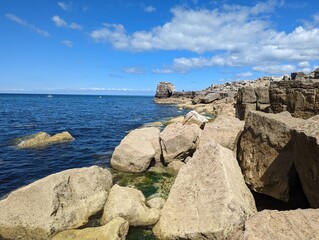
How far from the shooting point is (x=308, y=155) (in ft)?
19.7

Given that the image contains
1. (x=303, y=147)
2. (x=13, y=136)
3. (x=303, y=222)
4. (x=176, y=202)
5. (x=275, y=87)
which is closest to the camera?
(x=303, y=222)

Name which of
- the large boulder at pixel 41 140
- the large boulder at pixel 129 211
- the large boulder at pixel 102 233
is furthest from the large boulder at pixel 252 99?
the large boulder at pixel 41 140

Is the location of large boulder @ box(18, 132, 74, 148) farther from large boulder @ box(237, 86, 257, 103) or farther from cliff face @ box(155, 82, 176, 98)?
cliff face @ box(155, 82, 176, 98)

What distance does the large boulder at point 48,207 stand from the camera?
24.6 ft

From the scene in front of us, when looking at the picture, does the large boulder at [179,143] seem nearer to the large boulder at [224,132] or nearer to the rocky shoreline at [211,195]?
the large boulder at [224,132]

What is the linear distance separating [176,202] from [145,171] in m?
5.73

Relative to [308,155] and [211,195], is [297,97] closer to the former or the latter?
[308,155]

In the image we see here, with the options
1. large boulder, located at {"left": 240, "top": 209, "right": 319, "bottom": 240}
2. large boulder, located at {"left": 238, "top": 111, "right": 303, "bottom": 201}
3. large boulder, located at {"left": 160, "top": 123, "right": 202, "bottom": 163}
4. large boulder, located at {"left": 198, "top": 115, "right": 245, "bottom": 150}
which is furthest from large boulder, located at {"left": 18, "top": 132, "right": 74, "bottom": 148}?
large boulder, located at {"left": 240, "top": 209, "right": 319, "bottom": 240}

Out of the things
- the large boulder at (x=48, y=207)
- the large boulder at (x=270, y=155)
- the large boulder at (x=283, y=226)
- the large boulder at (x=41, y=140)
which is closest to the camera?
the large boulder at (x=283, y=226)

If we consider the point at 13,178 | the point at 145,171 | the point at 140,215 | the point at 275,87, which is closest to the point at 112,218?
the point at 140,215

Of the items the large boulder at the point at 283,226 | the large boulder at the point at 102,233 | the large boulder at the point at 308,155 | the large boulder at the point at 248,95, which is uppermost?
the large boulder at the point at 248,95

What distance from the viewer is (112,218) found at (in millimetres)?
8047

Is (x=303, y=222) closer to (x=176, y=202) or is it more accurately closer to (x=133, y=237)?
(x=176, y=202)

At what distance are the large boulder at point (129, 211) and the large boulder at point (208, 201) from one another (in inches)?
23.0
